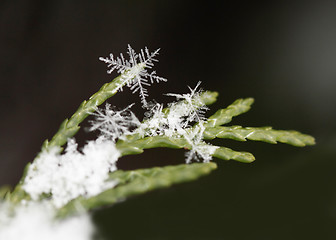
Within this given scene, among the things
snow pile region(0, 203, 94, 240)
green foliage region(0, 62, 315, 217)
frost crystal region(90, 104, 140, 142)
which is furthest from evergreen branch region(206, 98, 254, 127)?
snow pile region(0, 203, 94, 240)

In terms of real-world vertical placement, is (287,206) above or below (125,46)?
below

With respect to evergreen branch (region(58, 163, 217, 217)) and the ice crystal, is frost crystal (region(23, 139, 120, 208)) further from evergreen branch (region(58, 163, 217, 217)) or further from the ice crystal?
the ice crystal

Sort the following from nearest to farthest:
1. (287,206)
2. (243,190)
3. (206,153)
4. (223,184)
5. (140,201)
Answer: (206,153) → (140,201) → (287,206) → (243,190) → (223,184)

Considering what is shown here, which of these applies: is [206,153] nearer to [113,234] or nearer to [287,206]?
[113,234]

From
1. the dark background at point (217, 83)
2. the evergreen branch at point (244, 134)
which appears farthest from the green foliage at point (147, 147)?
the dark background at point (217, 83)

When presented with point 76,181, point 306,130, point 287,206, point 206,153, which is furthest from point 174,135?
point 306,130

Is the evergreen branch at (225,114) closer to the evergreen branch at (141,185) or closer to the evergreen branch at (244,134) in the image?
the evergreen branch at (244,134)

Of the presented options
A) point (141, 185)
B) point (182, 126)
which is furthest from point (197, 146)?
point (141, 185)
